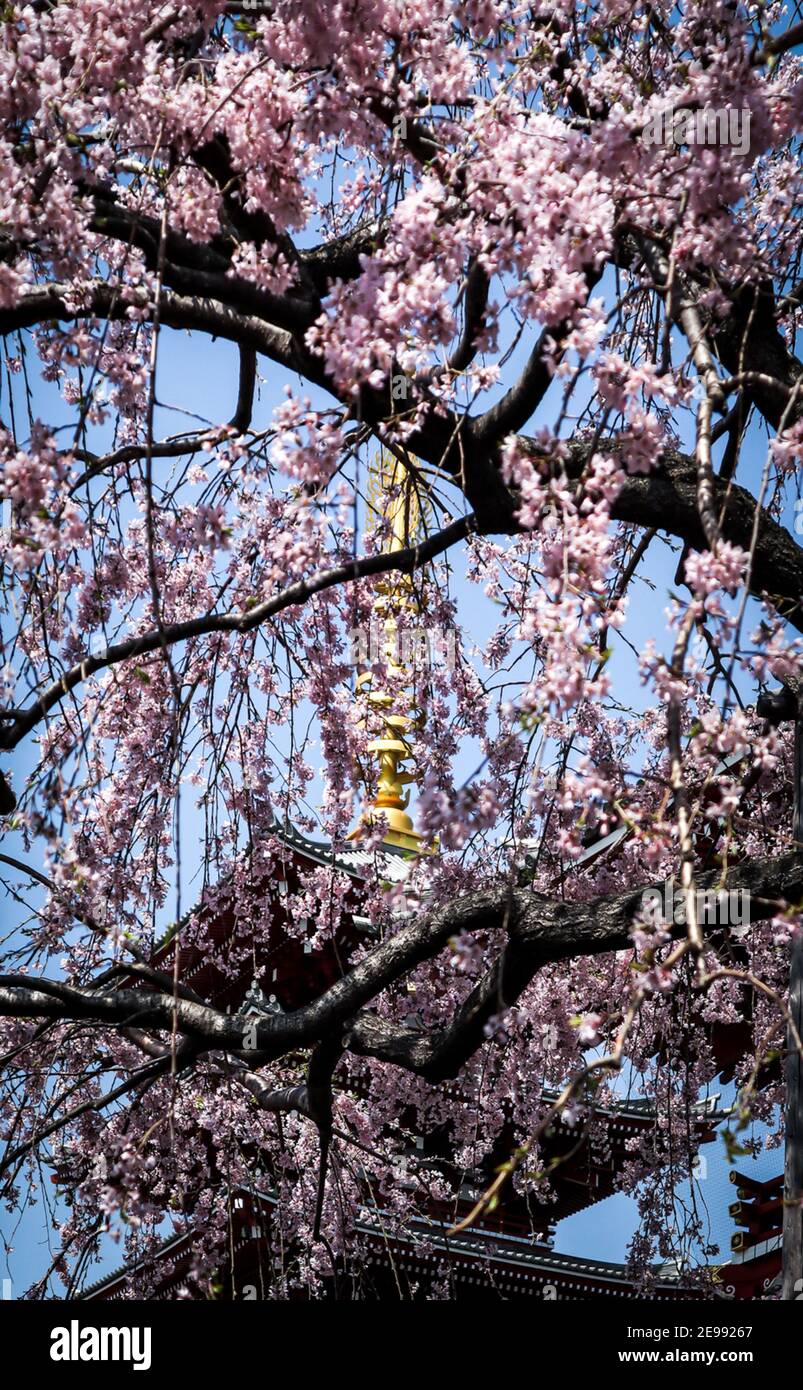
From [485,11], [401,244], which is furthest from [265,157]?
[485,11]

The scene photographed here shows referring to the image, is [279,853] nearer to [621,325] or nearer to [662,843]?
[621,325]

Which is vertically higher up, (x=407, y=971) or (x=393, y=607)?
(x=393, y=607)

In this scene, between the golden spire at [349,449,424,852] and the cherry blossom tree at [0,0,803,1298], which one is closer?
the cherry blossom tree at [0,0,803,1298]

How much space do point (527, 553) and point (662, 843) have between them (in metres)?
3.33

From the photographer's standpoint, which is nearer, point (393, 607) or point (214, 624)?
point (214, 624)

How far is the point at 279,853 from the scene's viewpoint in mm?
6102

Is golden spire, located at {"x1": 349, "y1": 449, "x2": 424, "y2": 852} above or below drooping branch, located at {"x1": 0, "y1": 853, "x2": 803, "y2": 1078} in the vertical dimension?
above

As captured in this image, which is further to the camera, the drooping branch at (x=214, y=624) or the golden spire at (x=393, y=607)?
the golden spire at (x=393, y=607)

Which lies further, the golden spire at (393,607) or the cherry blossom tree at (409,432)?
the golden spire at (393,607)

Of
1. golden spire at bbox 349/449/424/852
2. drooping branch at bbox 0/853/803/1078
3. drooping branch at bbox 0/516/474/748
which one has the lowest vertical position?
drooping branch at bbox 0/853/803/1078

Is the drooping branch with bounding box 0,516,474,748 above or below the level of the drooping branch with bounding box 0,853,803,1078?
above

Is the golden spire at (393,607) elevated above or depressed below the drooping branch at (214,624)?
above

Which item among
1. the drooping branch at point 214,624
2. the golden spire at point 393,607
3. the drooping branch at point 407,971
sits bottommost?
the drooping branch at point 407,971

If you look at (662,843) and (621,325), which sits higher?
(621,325)
